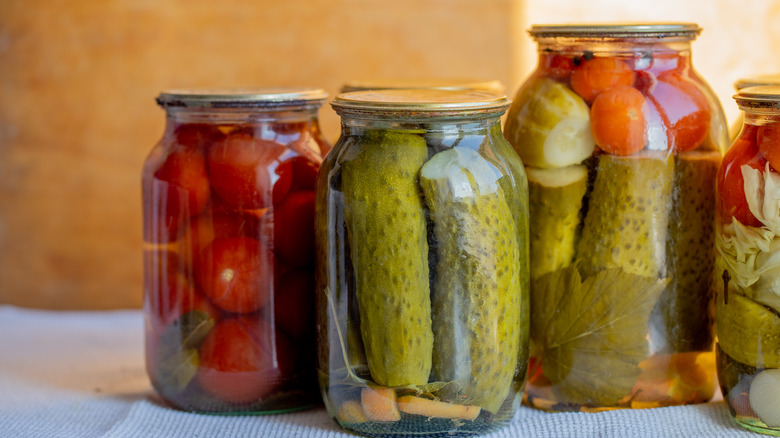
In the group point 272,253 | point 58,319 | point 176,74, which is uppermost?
point 176,74

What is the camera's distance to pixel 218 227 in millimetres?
866

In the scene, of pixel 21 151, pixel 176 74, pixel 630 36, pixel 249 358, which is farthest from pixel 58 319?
pixel 630 36

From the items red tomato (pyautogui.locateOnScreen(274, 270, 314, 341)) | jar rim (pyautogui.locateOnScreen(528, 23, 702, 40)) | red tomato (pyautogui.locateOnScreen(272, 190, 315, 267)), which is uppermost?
jar rim (pyautogui.locateOnScreen(528, 23, 702, 40))

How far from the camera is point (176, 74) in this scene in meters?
1.42

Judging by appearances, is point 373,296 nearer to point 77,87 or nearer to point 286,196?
point 286,196

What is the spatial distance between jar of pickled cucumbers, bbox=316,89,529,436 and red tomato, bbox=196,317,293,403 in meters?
0.10

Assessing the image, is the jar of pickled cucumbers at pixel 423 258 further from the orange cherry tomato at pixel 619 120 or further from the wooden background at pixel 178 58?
the wooden background at pixel 178 58

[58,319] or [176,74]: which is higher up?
[176,74]

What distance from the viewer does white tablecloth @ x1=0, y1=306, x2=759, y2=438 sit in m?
0.83

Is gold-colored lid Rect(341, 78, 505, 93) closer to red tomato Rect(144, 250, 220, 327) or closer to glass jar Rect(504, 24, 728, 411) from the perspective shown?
glass jar Rect(504, 24, 728, 411)

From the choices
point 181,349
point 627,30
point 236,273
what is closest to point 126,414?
point 181,349

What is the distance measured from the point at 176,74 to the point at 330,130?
261 mm

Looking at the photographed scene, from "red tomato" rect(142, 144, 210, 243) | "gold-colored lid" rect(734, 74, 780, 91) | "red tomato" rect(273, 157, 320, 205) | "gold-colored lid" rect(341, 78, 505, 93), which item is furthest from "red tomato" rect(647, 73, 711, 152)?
"red tomato" rect(142, 144, 210, 243)

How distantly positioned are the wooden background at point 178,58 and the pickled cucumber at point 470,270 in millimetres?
694
